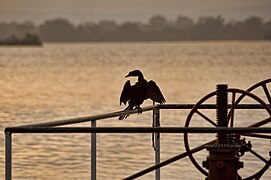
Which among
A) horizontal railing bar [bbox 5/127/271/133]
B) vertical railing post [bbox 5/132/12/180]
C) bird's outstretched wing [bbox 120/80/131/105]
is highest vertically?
bird's outstretched wing [bbox 120/80/131/105]

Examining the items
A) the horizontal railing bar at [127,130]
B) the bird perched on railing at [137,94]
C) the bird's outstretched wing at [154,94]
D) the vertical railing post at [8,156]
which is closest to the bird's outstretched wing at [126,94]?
the bird perched on railing at [137,94]

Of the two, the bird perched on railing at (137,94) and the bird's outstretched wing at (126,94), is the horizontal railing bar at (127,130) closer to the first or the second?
the bird perched on railing at (137,94)

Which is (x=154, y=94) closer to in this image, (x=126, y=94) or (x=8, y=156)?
(x=126, y=94)

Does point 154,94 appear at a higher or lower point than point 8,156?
higher

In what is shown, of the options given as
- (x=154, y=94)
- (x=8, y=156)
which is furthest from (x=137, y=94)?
(x=8, y=156)

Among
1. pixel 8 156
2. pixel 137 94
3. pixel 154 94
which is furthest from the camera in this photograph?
pixel 154 94

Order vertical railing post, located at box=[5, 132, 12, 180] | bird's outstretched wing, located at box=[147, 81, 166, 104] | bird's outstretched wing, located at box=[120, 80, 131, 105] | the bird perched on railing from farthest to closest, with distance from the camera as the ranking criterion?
bird's outstretched wing, located at box=[147, 81, 166, 104], bird's outstretched wing, located at box=[120, 80, 131, 105], the bird perched on railing, vertical railing post, located at box=[5, 132, 12, 180]

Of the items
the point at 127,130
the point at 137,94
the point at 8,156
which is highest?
the point at 137,94

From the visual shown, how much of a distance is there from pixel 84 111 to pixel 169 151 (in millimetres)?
17165

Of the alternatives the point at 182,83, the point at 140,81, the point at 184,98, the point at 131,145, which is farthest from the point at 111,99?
the point at 140,81

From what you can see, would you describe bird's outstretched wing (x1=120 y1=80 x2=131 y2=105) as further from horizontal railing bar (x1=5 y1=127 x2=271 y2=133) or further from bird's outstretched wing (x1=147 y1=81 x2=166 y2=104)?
horizontal railing bar (x1=5 y1=127 x2=271 y2=133)

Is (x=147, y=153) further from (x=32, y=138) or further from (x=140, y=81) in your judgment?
(x=140, y=81)

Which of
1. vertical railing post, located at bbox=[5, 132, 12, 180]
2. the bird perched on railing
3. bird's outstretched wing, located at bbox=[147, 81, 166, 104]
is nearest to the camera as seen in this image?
vertical railing post, located at bbox=[5, 132, 12, 180]

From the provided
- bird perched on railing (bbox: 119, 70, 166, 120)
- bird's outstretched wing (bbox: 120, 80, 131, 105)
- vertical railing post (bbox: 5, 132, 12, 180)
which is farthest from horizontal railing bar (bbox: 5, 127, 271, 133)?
bird's outstretched wing (bbox: 120, 80, 131, 105)
